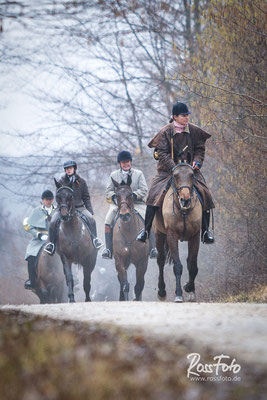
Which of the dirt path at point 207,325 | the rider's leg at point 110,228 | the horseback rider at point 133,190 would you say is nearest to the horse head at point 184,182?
the dirt path at point 207,325

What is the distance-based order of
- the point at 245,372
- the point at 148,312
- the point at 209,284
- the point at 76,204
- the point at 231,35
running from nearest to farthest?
the point at 245,372 → the point at 148,312 → the point at 231,35 → the point at 76,204 → the point at 209,284

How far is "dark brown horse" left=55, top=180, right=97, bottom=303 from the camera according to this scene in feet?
43.7

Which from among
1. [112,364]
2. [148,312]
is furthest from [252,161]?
[112,364]

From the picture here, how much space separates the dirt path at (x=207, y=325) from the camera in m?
4.29

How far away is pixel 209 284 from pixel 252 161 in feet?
16.1

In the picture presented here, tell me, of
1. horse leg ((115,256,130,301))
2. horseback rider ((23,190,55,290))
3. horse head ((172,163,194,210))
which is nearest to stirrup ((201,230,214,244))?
horse head ((172,163,194,210))

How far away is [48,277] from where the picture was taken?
16.6 m

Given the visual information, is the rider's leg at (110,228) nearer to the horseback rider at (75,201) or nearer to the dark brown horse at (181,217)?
the horseback rider at (75,201)

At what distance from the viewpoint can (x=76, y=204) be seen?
47.9 ft

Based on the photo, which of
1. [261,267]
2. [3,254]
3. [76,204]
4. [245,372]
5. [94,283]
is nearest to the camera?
[245,372]

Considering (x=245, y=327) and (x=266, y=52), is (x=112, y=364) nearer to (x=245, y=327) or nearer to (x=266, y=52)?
(x=245, y=327)

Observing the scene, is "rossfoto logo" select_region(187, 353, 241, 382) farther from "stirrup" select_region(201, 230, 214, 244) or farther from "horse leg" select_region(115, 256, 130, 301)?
"horse leg" select_region(115, 256, 130, 301)

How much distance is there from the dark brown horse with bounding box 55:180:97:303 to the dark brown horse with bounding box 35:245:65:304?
229 cm

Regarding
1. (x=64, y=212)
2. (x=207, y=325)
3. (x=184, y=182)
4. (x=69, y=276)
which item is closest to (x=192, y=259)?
(x=184, y=182)
